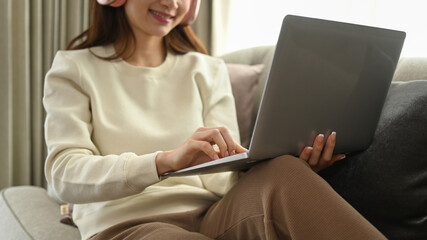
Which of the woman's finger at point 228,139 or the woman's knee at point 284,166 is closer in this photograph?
the woman's knee at point 284,166

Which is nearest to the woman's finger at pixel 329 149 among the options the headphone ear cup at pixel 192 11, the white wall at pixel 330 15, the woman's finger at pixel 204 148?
the woman's finger at pixel 204 148

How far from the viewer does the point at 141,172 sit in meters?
1.18

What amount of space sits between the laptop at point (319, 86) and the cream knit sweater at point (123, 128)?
19 centimetres

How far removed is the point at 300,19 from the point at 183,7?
63 centimetres

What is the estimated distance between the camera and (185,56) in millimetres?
1621

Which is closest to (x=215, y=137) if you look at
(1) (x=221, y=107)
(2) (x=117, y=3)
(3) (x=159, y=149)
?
(3) (x=159, y=149)

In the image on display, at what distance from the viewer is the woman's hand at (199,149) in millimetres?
1118

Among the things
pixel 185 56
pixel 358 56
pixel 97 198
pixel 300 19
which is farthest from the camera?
pixel 185 56

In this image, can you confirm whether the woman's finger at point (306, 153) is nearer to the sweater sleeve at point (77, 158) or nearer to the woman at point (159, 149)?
the woman at point (159, 149)

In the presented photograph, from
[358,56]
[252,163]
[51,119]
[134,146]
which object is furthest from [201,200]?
[358,56]

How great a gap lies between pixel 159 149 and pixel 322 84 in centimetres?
56

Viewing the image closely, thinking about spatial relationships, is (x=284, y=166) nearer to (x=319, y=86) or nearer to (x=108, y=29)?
(x=319, y=86)

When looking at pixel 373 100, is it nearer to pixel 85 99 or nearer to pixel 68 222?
pixel 85 99

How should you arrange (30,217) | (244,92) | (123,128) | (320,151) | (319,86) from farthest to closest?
1. (244,92)
2. (30,217)
3. (123,128)
4. (320,151)
5. (319,86)
